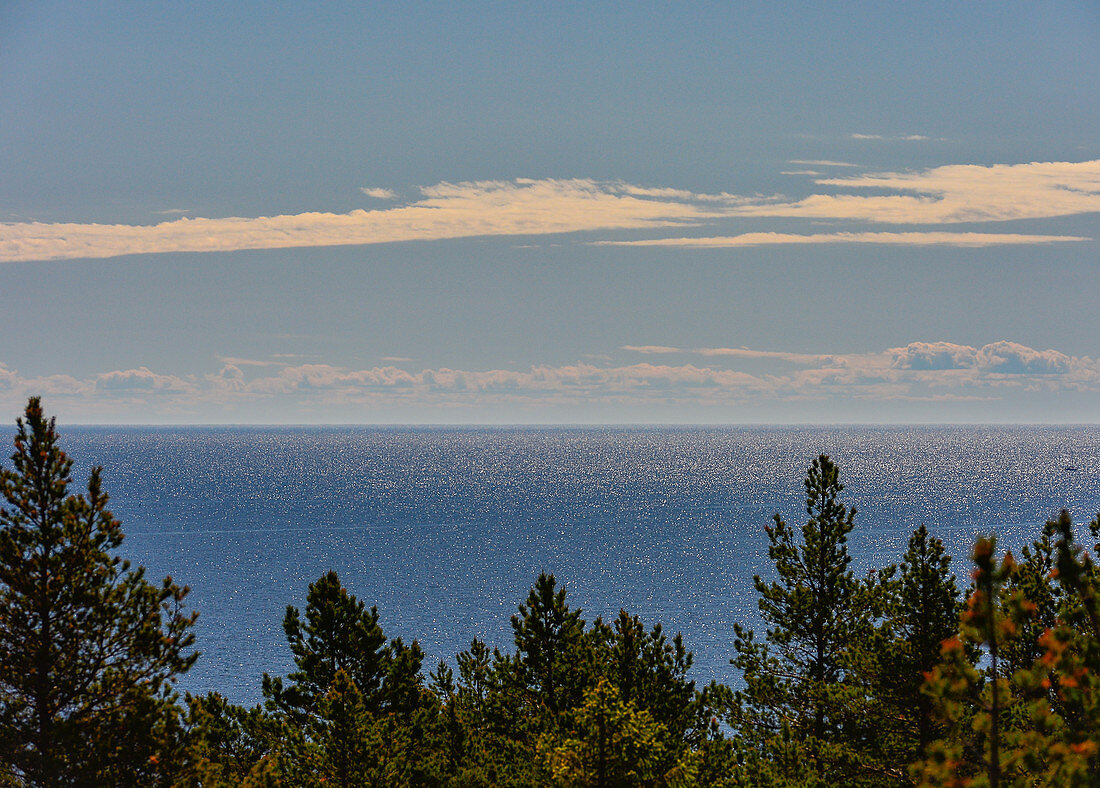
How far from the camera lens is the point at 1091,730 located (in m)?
10.4

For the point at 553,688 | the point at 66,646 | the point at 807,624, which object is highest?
the point at 66,646

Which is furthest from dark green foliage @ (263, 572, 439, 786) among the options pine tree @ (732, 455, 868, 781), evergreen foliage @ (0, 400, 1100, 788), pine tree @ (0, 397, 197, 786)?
pine tree @ (732, 455, 868, 781)

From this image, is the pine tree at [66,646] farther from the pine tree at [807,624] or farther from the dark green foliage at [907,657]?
the dark green foliage at [907,657]

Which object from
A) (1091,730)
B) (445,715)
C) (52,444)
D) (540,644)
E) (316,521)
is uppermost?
(52,444)

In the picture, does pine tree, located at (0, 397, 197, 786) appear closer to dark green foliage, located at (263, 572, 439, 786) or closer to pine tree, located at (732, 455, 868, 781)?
dark green foliage, located at (263, 572, 439, 786)

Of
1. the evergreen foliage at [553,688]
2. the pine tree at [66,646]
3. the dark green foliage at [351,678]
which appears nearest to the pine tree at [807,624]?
the evergreen foliage at [553,688]

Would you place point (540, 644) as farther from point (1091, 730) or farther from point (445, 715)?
point (1091, 730)

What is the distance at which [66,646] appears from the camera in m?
17.8

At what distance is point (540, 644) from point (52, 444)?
17060 mm

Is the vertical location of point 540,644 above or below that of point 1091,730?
below

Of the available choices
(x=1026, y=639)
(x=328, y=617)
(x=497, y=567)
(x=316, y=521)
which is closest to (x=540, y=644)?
(x=328, y=617)

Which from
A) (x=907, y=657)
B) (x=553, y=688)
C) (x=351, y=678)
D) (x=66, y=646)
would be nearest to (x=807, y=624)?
(x=907, y=657)

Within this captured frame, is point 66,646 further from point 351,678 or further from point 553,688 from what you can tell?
point 553,688

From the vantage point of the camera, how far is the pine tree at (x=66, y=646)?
17.5 meters
